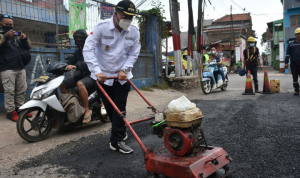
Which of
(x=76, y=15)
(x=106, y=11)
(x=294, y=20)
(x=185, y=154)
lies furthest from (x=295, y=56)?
(x=294, y=20)

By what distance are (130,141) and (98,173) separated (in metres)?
1.11

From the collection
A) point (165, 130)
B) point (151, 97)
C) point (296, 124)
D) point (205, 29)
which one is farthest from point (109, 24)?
point (205, 29)

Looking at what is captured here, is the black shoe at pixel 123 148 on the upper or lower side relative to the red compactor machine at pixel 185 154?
lower

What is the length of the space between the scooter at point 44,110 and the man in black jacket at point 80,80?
177 millimetres

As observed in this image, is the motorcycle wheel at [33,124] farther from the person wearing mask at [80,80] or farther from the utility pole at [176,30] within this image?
the utility pole at [176,30]

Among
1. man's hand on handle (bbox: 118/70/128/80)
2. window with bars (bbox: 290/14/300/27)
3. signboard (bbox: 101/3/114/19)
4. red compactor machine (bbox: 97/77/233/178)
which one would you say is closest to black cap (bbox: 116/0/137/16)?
man's hand on handle (bbox: 118/70/128/80)

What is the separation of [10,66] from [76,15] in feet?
8.91

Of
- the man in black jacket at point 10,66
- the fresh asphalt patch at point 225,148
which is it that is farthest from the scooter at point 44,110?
the man in black jacket at point 10,66

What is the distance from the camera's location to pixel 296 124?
422 cm

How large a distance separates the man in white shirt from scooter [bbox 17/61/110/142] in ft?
3.82

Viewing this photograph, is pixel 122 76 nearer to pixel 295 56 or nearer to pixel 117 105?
pixel 117 105

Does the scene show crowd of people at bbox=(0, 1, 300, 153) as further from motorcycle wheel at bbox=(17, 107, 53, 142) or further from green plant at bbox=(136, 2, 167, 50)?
green plant at bbox=(136, 2, 167, 50)

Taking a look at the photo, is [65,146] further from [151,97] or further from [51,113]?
[151,97]

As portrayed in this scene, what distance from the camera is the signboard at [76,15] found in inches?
266
